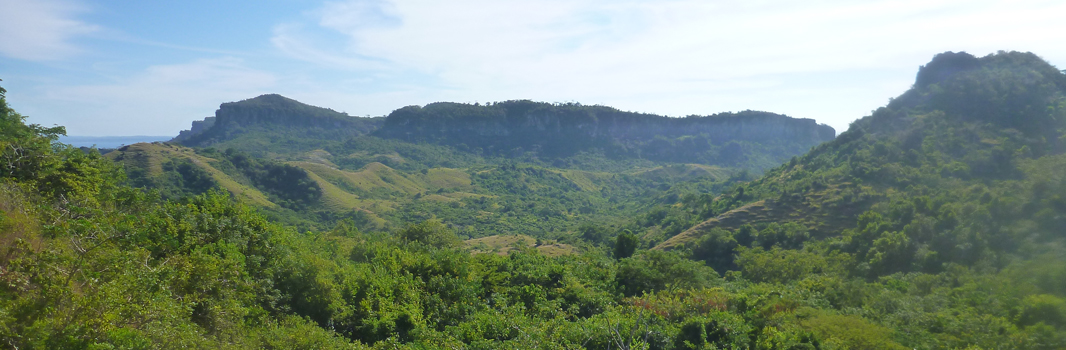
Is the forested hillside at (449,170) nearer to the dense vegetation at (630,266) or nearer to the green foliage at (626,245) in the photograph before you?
the dense vegetation at (630,266)

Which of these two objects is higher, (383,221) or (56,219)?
(56,219)

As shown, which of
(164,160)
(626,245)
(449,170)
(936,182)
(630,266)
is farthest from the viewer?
(449,170)

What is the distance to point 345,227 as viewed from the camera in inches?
1491

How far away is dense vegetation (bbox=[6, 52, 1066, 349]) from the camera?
11.9 m

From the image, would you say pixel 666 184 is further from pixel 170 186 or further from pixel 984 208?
pixel 170 186

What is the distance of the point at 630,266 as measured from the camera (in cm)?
2859

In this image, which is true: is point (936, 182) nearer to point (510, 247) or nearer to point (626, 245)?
point (626, 245)

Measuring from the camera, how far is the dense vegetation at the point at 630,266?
469 inches

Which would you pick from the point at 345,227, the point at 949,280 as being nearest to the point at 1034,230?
the point at 949,280

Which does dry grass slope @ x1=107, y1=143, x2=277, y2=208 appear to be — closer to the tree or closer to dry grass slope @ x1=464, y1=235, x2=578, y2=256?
dry grass slope @ x1=464, y1=235, x2=578, y2=256

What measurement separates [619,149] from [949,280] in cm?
16172

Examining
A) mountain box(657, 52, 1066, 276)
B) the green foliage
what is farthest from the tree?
mountain box(657, 52, 1066, 276)

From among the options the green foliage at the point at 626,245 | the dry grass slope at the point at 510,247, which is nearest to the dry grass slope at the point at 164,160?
the dry grass slope at the point at 510,247

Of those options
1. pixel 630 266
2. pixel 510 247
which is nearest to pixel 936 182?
pixel 630 266
